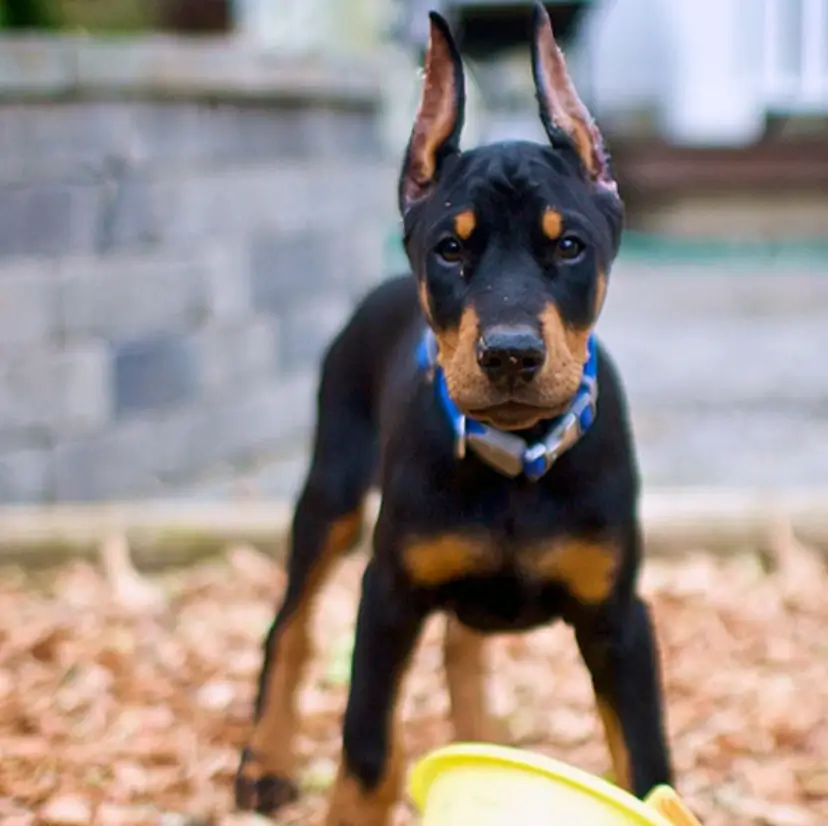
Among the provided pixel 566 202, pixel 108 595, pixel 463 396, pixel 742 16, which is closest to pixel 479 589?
pixel 463 396

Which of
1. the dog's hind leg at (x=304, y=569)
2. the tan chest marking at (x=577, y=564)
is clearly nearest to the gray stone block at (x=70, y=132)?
the dog's hind leg at (x=304, y=569)

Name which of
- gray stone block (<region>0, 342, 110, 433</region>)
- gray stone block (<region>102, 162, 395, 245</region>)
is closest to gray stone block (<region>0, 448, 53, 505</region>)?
gray stone block (<region>0, 342, 110, 433</region>)

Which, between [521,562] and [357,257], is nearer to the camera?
[521,562]

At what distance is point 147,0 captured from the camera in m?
6.79

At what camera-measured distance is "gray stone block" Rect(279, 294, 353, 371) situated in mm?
6828

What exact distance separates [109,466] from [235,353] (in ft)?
3.12

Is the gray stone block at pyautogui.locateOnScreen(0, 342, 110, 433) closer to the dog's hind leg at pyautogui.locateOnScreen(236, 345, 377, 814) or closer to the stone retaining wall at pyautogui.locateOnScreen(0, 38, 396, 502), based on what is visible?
the stone retaining wall at pyautogui.locateOnScreen(0, 38, 396, 502)

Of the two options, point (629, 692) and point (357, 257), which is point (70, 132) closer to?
point (357, 257)

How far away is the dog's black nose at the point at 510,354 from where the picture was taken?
7.37 feet

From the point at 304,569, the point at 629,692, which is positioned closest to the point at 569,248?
the point at 629,692

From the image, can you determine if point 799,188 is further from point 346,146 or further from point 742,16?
point 346,146

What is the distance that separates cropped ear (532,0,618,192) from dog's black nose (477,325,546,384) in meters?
0.48

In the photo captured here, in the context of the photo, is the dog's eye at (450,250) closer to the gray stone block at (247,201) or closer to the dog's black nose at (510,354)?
the dog's black nose at (510,354)

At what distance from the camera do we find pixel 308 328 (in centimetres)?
700
